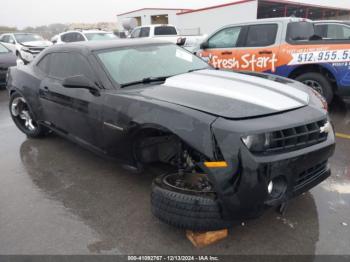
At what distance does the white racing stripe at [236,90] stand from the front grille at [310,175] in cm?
54

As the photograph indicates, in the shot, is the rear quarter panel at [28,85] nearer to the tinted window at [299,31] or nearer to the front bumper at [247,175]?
the front bumper at [247,175]

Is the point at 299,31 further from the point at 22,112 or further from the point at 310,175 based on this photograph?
the point at 22,112

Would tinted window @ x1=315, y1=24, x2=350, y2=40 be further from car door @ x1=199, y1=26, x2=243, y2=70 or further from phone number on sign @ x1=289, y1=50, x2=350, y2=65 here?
car door @ x1=199, y1=26, x2=243, y2=70

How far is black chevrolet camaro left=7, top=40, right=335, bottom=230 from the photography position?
2283 mm

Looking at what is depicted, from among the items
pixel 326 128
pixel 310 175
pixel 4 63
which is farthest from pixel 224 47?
pixel 4 63

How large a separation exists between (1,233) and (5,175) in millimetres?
1343

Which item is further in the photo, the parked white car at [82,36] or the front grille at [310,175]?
the parked white car at [82,36]

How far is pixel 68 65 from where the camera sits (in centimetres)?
404

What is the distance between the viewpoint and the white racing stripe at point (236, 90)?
2.68 m

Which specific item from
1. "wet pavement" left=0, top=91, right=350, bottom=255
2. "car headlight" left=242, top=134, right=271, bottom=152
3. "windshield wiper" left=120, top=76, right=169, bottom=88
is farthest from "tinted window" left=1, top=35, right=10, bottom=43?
"car headlight" left=242, top=134, right=271, bottom=152

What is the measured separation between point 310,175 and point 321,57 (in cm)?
367

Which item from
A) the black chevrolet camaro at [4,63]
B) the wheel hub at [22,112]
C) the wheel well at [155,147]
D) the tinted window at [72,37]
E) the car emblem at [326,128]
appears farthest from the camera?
the tinted window at [72,37]

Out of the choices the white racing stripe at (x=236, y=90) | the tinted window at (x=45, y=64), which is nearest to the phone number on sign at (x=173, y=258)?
the white racing stripe at (x=236, y=90)

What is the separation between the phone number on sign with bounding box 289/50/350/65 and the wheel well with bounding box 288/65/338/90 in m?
0.13
